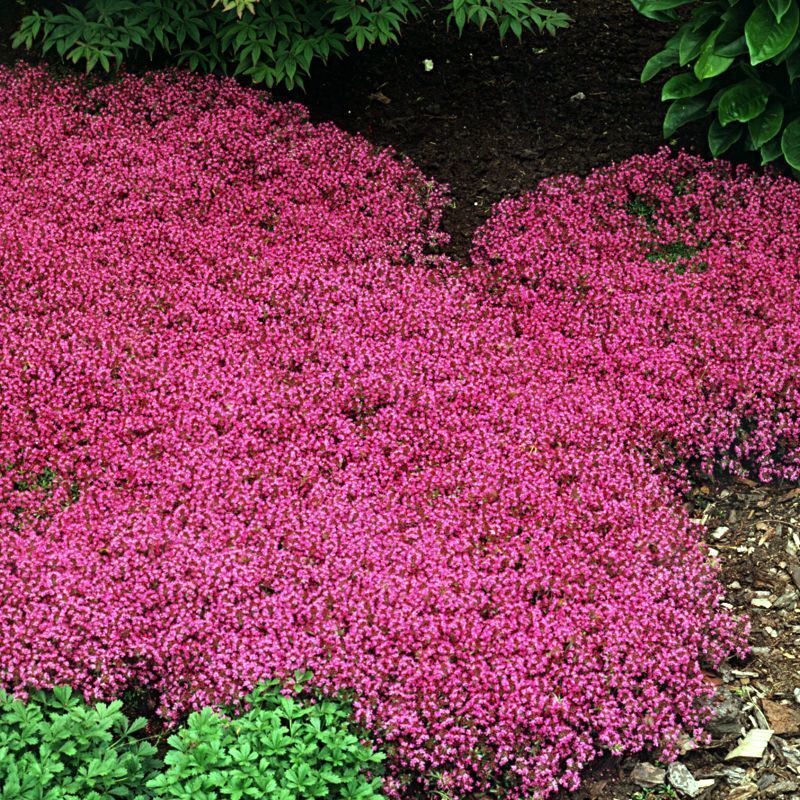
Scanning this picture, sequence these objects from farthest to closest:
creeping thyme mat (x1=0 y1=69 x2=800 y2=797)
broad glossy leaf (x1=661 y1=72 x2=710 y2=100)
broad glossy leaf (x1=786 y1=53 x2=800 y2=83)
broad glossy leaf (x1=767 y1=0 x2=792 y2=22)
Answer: broad glossy leaf (x1=661 y1=72 x2=710 y2=100) < broad glossy leaf (x1=786 y1=53 x2=800 y2=83) < broad glossy leaf (x1=767 y1=0 x2=792 y2=22) < creeping thyme mat (x1=0 y1=69 x2=800 y2=797)

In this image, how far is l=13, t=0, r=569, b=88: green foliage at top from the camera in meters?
7.90

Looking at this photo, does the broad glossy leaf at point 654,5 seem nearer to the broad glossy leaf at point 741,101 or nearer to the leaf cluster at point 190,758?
the broad glossy leaf at point 741,101

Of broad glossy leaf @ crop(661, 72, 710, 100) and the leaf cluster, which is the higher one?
broad glossy leaf @ crop(661, 72, 710, 100)

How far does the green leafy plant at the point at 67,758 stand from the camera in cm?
359

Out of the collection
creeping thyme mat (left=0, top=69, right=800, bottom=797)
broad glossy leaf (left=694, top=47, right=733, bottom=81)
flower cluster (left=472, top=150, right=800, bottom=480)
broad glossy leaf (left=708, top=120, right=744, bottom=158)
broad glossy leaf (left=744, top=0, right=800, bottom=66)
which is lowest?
creeping thyme mat (left=0, top=69, right=800, bottom=797)

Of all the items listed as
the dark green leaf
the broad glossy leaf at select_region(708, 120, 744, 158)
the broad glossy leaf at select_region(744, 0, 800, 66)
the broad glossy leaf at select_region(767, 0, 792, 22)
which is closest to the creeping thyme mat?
the broad glossy leaf at select_region(708, 120, 744, 158)

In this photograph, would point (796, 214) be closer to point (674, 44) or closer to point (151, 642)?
point (674, 44)

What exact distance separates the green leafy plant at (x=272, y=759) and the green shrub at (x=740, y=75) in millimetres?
5620

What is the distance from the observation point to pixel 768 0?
23.2 feet

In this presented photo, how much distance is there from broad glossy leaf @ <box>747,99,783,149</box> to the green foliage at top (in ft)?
6.05

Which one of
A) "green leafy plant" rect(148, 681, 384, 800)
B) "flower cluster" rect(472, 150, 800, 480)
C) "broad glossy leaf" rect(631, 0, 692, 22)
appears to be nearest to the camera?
"green leafy plant" rect(148, 681, 384, 800)

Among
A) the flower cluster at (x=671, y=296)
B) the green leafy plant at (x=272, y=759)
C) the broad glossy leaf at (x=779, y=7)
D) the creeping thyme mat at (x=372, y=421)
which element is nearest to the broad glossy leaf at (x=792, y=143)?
the flower cluster at (x=671, y=296)

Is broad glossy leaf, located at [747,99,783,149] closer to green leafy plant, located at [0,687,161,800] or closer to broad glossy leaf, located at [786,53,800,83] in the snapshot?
broad glossy leaf, located at [786,53,800,83]

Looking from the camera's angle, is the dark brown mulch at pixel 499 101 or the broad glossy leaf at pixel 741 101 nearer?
the broad glossy leaf at pixel 741 101
